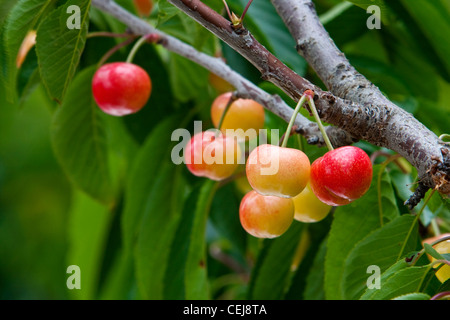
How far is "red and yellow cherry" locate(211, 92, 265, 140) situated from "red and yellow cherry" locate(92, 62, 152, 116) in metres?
0.12

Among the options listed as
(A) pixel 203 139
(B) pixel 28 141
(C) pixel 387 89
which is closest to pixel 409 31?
(C) pixel 387 89

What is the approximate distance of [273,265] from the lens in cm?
102

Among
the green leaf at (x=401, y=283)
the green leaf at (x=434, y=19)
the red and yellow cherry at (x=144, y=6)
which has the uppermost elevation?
the red and yellow cherry at (x=144, y=6)

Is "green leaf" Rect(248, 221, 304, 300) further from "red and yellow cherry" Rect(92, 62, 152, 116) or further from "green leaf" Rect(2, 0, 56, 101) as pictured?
"green leaf" Rect(2, 0, 56, 101)

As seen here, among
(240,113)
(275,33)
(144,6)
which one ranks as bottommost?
(240,113)

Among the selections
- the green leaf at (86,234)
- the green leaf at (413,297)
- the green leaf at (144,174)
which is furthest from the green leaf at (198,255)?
the green leaf at (86,234)

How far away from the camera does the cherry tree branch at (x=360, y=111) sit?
1.69 ft

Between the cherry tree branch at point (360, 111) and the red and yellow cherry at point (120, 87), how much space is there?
0.30m

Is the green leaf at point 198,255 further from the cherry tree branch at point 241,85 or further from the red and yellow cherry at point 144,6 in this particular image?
the red and yellow cherry at point 144,6

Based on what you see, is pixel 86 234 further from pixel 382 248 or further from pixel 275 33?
pixel 382 248

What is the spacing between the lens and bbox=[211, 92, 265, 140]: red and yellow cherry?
83cm

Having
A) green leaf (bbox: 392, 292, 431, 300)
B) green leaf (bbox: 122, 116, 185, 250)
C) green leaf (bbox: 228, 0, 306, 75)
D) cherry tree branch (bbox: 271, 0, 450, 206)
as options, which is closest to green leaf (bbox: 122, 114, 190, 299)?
green leaf (bbox: 122, 116, 185, 250)

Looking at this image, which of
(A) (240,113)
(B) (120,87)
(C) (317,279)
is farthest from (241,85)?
(C) (317,279)

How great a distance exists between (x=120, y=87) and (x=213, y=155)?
0.19 meters
